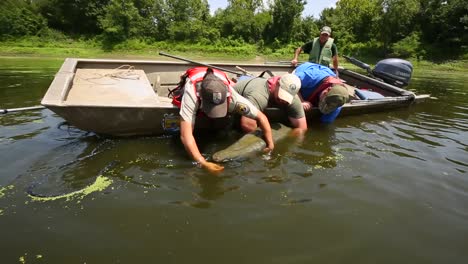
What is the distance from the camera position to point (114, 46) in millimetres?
32281

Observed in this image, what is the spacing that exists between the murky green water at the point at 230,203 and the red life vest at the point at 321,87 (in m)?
0.92

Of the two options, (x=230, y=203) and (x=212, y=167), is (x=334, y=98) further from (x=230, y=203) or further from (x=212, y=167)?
(x=230, y=203)

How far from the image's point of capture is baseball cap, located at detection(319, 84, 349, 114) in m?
5.35

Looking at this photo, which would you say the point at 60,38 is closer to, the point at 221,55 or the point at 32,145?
the point at 221,55

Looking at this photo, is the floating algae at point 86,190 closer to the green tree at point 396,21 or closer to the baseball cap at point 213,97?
the baseball cap at point 213,97

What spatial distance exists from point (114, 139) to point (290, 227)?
2.80 m

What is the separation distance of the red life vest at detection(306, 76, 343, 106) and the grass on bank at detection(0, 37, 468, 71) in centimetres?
2135

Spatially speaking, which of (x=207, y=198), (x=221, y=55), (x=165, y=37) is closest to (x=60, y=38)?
(x=165, y=37)

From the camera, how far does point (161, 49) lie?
108ft

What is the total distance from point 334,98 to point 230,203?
116 inches

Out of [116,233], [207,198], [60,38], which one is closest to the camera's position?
[116,233]

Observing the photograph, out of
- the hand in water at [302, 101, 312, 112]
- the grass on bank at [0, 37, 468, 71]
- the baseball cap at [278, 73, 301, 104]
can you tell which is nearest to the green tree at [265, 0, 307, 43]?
the grass on bank at [0, 37, 468, 71]

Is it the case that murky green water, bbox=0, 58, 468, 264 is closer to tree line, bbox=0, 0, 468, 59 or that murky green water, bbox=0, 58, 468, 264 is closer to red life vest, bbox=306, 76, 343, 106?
red life vest, bbox=306, 76, 343, 106

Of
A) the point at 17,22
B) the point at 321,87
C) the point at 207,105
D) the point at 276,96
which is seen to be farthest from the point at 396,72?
the point at 17,22
